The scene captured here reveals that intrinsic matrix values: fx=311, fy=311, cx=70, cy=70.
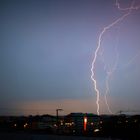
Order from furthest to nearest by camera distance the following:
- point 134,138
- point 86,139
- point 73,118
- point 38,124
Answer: point 73,118, point 38,124, point 134,138, point 86,139

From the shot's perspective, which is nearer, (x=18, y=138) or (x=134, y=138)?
(x=18, y=138)

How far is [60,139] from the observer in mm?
12516

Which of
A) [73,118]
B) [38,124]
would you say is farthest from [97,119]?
[38,124]

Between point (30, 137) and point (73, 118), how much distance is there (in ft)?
141

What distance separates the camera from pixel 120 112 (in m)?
62.6

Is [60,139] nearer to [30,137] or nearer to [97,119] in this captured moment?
[30,137]

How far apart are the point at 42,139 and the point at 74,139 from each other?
129 centimetres

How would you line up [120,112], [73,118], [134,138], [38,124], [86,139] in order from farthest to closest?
[120,112], [73,118], [38,124], [134,138], [86,139]

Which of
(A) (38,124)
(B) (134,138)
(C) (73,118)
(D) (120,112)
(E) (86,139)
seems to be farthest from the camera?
(D) (120,112)

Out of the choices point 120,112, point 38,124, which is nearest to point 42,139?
point 38,124

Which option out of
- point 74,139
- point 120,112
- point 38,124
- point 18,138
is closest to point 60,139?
point 74,139

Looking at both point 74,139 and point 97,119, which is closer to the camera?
point 74,139

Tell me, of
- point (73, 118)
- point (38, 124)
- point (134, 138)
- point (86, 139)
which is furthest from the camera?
point (73, 118)

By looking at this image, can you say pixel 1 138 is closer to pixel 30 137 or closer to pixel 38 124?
pixel 30 137
